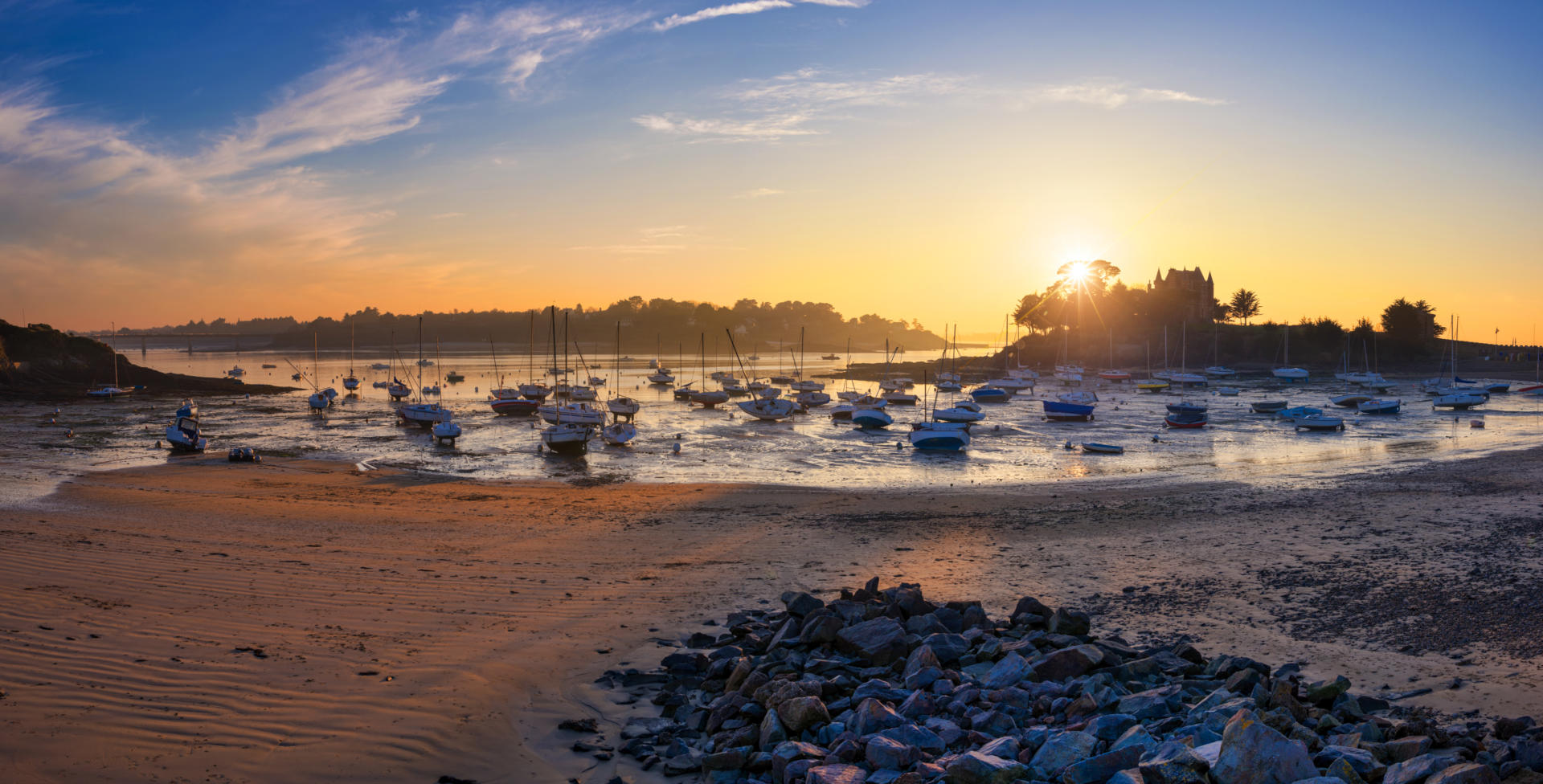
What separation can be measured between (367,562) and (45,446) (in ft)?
104

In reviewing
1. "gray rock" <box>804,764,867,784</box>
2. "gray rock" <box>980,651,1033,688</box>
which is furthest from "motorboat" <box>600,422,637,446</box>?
"gray rock" <box>804,764,867,784</box>

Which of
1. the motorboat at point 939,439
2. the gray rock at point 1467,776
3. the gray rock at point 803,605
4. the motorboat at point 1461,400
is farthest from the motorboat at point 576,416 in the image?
the motorboat at point 1461,400

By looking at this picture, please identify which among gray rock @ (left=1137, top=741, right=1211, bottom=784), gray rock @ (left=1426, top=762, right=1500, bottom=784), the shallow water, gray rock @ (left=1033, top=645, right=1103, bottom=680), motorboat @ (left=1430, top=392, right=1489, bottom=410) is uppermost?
motorboat @ (left=1430, top=392, right=1489, bottom=410)

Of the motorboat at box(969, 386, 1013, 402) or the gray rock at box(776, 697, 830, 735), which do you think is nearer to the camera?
the gray rock at box(776, 697, 830, 735)

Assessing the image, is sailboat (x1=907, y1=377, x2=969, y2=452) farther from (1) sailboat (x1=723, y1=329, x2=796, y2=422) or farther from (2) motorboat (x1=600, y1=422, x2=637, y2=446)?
(1) sailboat (x1=723, y1=329, x2=796, y2=422)

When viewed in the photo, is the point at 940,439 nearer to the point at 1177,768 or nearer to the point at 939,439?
the point at 939,439

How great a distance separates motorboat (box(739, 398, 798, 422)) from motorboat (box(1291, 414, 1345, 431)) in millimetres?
28716

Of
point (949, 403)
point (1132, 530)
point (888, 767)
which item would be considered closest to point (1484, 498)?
point (1132, 530)

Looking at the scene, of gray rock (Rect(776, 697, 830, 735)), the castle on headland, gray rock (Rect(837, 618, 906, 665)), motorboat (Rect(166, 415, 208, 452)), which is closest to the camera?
gray rock (Rect(776, 697, 830, 735))

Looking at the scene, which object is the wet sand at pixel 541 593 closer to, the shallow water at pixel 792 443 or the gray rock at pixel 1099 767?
the gray rock at pixel 1099 767

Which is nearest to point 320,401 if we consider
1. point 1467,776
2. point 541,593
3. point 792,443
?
point 792,443

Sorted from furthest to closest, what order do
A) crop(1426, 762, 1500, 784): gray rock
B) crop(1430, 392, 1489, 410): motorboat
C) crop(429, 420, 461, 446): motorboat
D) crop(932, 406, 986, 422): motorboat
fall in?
1. crop(1430, 392, 1489, 410): motorboat
2. crop(932, 406, 986, 422): motorboat
3. crop(429, 420, 461, 446): motorboat
4. crop(1426, 762, 1500, 784): gray rock

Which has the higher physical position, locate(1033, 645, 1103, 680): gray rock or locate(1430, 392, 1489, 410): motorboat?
locate(1430, 392, 1489, 410): motorboat

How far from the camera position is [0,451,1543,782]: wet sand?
Result: 25.0 ft
